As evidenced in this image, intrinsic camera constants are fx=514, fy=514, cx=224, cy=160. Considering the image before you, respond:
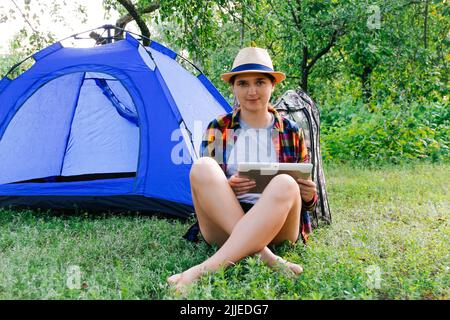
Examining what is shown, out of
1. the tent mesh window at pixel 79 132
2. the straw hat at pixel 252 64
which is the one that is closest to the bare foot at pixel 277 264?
the straw hat at pixel 252 64

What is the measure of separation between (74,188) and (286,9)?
12.1 ft

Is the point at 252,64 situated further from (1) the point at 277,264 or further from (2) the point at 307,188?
(1) the point at 277,264

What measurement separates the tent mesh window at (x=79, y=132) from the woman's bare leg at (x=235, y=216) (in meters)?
2.03

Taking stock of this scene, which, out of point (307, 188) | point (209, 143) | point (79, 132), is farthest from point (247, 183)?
point (79, 132)

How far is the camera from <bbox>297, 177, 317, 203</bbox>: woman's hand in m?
2.33

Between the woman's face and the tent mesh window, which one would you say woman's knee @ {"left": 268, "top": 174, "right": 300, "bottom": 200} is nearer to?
the woman's face

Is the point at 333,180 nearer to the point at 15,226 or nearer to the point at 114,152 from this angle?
the point at 114,152

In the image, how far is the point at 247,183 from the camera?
7.47 feet

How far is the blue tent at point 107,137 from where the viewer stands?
11.6ft

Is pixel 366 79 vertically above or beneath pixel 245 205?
above

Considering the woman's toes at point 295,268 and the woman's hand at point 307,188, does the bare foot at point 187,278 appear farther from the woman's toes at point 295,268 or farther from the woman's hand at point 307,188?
the woman's hand at point 307,188

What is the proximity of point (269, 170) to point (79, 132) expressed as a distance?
262 cm

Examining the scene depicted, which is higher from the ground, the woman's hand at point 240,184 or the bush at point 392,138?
the bush at point 392,138
